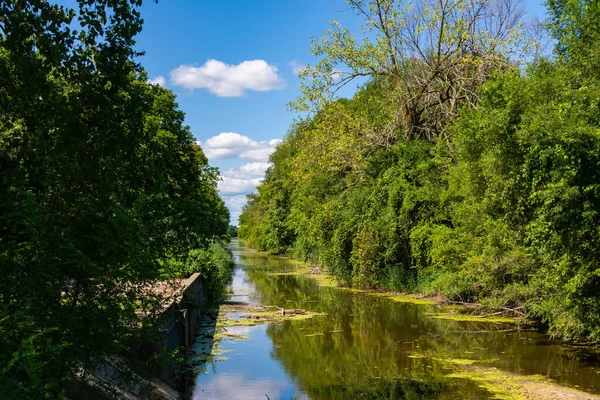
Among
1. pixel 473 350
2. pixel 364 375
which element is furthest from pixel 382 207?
pixel 364 375

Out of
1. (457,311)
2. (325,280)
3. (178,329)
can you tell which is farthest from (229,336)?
(325,280)

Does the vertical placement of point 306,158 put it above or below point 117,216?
above

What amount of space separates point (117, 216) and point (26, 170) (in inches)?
49.7

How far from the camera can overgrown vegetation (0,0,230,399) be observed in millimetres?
6066

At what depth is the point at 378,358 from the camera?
17.2 metres

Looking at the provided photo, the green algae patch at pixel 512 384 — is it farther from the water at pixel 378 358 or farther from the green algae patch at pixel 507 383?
the water at pixel 378 358

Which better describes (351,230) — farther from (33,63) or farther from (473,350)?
(33,63)

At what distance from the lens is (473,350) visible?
698 inches

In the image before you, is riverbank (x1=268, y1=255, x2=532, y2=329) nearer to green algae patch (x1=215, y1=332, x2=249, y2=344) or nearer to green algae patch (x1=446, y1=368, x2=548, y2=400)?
green algae patch (x1=446, y1=368, x2=548, y2=400)

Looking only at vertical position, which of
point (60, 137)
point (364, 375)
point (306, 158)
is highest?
point (306, 158)

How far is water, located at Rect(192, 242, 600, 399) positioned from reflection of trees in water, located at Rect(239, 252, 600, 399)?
0.02 m

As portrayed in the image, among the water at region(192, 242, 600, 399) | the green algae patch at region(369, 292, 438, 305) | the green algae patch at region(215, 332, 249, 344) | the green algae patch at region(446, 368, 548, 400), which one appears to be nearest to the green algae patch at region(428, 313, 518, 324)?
the water at region(192, 242, 600, 399)

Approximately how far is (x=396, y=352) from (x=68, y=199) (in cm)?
1335

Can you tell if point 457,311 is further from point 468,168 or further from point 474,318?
point 468,168
